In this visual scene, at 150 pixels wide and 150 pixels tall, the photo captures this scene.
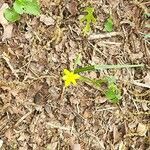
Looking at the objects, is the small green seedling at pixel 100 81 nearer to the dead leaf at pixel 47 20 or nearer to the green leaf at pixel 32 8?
the dead leaf at pixel 47 20

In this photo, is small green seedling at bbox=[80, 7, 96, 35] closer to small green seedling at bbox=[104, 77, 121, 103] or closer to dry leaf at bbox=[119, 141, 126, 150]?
small green seedling at bbox=[104, 77, 121, 103]

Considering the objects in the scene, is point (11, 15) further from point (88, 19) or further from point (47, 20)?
point (88, 19)

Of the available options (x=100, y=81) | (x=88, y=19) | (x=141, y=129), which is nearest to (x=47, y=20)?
(x=88, y=19)

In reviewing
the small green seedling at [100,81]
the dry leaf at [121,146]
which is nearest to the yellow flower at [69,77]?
the small green seedling at [100,81]

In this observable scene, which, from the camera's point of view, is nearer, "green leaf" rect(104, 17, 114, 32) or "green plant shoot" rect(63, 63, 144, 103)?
"green plant shoot" rect(63, 63, 144, 103)

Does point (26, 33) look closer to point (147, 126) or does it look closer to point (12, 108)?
point (12, 108)

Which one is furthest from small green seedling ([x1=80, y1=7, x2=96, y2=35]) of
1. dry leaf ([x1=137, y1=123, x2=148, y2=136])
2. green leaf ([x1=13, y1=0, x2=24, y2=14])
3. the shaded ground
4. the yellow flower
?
dry leaf ([x1=137, y1=123, x2=148, y2=136])
